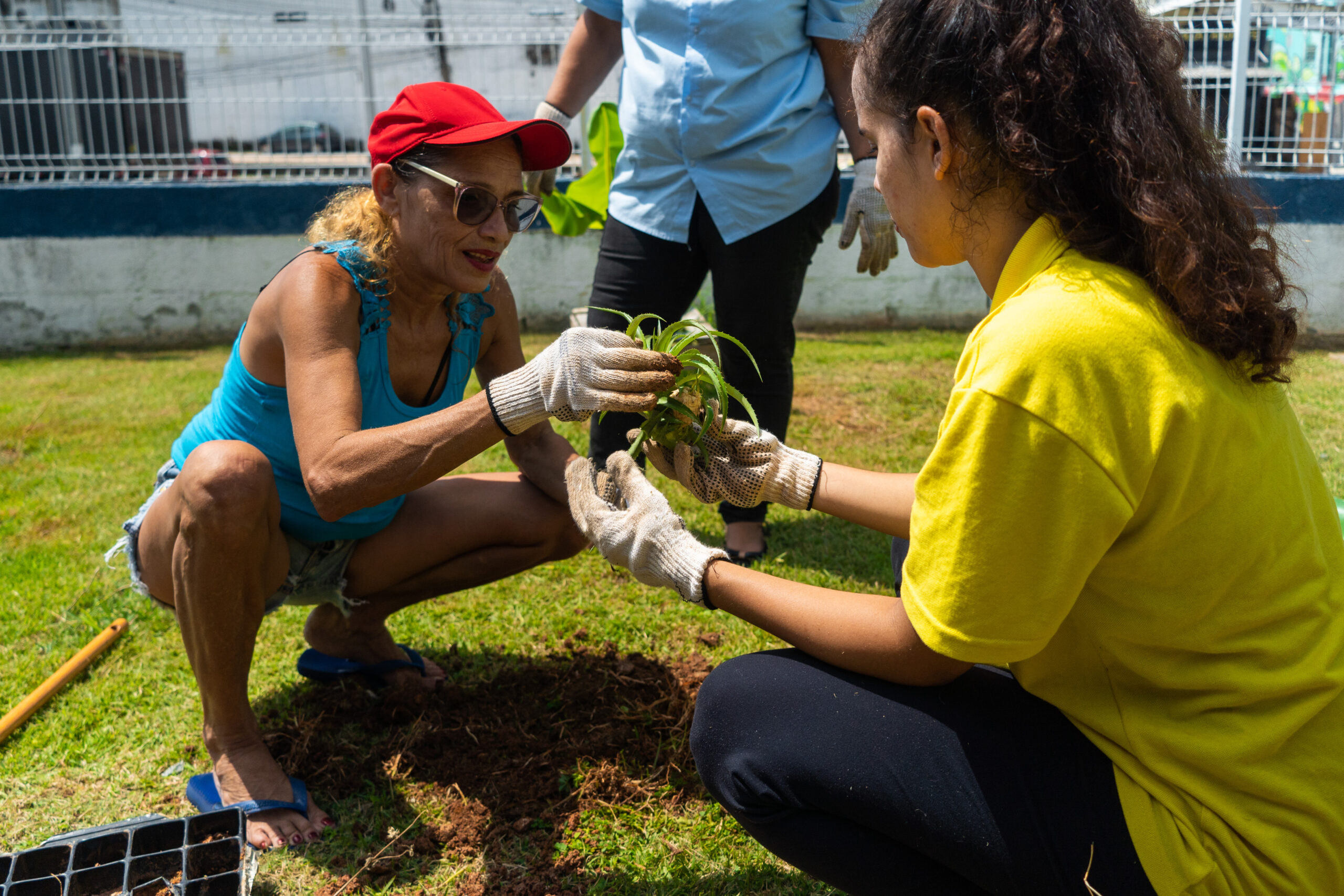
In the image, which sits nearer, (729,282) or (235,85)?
(729,282)

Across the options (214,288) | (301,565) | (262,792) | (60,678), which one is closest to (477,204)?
(301,565)

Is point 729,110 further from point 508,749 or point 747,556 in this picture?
point 508,749

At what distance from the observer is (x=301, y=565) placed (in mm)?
2471

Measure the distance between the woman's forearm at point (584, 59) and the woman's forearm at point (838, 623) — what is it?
2.35m

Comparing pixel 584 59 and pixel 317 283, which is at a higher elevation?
pixel 584 59

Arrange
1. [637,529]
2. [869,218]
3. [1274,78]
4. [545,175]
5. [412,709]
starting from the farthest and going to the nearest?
1. [1274,78]
2. [545,175]
3. [869,218]
4. [412,709]
5. [637,529]

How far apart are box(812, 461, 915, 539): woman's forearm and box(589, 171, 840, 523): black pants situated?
120 cm

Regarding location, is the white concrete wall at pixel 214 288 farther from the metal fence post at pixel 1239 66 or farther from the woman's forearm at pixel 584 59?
the woman's forearm at pixel 584 59

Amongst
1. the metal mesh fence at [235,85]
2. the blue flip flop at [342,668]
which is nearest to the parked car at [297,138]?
the metal mesh fence at [235,85]

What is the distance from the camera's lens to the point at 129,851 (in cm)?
190

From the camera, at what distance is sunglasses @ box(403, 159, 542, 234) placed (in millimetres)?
2230

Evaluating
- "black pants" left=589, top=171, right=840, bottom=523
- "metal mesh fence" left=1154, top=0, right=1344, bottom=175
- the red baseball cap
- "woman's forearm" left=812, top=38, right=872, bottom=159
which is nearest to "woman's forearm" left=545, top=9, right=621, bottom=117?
"black pants" left=589, top=171, right=840, bottom=523

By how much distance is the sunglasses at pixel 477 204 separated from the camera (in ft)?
7.32

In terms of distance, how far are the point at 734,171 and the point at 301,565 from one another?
177 cm
